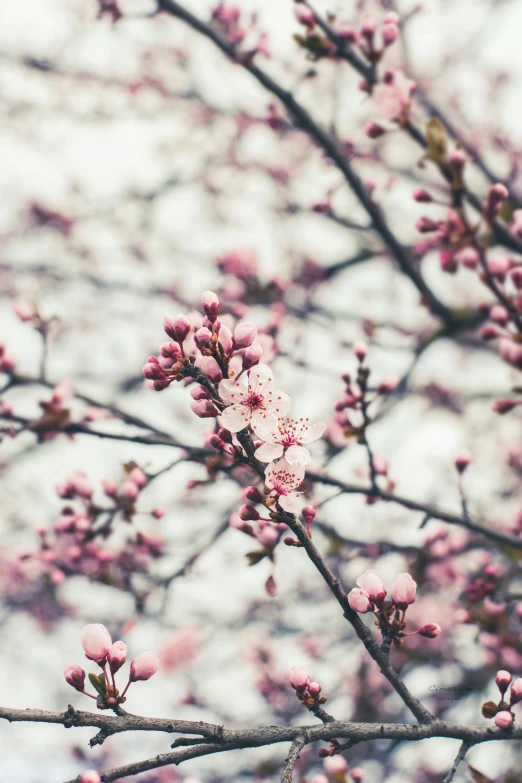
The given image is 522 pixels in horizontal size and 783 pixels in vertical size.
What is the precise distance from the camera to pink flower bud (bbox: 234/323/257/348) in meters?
1.54

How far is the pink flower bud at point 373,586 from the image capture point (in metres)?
1.56

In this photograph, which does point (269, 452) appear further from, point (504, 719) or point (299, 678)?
point (504, 719)

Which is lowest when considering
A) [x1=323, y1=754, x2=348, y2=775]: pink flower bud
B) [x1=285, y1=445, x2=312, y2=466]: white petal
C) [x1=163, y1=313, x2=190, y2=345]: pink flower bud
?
[x1=323, y1=754, x2=348, y2=775]: pink flower bud

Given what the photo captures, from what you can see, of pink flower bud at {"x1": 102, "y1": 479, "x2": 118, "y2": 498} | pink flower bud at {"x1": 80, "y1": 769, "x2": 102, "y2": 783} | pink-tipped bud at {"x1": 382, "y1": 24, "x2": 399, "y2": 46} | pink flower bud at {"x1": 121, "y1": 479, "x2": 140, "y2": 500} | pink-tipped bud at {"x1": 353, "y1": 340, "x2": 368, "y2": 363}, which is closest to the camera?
pink flower bud at {"x1": 80, "y1": 769, "x2": 102, "y2": 783}

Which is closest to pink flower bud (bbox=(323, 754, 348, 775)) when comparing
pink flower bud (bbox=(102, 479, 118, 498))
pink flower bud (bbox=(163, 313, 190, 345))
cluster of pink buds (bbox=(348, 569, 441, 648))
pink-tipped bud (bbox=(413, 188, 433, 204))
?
cluster of pink buds (bbox=(348, 569, 441, 648))

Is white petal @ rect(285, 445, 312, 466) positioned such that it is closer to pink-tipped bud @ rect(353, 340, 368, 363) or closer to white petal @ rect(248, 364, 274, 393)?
white petal @ rect(248, 364, 274, 393)

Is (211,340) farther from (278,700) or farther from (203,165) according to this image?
(203,165)

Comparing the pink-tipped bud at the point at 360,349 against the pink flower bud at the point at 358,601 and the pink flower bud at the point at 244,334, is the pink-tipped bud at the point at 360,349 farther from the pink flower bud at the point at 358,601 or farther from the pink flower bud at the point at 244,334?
the pink flower bud at the point at 358,601

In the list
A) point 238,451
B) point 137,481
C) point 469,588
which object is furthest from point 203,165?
point 238,451

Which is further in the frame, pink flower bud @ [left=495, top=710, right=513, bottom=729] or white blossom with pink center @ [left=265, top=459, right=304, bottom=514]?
pink flower bud @ [left=495, top=710, right=513, bottom=729]

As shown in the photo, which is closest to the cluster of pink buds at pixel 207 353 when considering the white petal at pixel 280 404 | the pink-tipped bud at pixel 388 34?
the white petal at pixel 280 404

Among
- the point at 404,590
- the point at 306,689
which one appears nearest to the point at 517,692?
the point at 404,590

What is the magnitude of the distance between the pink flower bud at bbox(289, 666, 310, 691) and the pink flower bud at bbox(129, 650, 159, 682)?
1.18 feet

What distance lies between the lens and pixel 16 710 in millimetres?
1300
